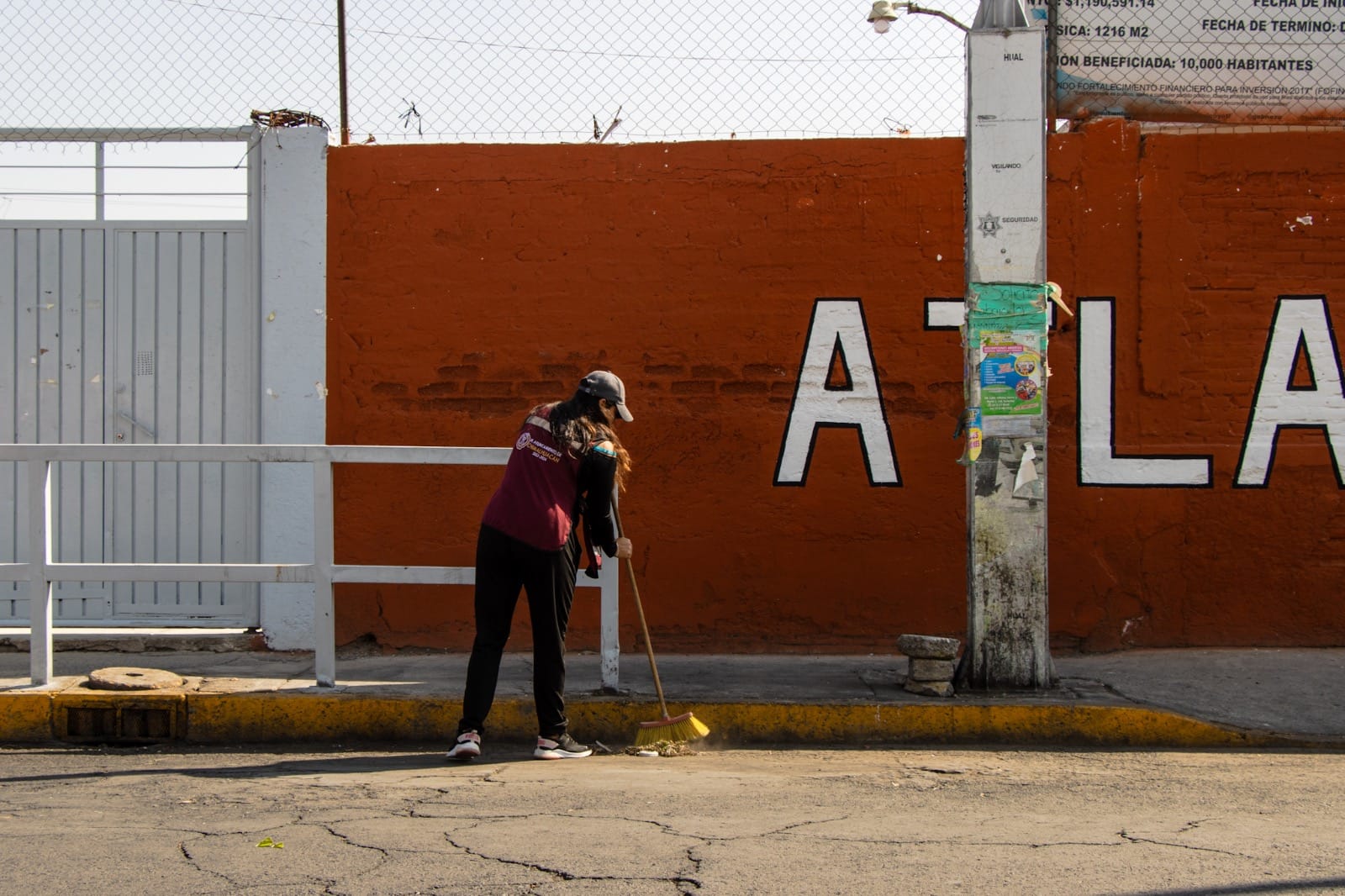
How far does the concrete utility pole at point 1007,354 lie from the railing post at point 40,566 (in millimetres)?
4501

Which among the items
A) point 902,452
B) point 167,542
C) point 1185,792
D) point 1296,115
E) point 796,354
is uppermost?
point 1296,115

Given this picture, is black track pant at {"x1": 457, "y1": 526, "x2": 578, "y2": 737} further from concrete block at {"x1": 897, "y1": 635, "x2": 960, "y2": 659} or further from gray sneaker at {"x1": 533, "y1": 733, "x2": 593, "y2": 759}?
concrete block at {"x1": 897, "y1": 635, "x2": 960, "y2": 659}

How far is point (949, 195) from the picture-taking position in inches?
309

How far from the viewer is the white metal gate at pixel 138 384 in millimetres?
8016

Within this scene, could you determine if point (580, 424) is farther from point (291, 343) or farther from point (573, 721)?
point (291, 343)

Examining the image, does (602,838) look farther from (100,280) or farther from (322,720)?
(100,280)

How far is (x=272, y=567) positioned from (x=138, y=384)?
2376 mm

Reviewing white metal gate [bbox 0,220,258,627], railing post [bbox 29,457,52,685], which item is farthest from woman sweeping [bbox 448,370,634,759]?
white metal gate [bbox 0,220,258,627]

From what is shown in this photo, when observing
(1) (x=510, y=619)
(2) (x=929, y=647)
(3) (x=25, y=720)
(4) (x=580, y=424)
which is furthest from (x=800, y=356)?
(3) (x=25, y=720)

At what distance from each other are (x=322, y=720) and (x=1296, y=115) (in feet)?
22.0

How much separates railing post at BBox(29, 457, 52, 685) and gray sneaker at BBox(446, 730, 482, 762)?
217 centimetres

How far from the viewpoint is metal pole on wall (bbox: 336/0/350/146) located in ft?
26.9

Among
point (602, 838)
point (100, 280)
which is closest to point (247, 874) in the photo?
point (602, 838)

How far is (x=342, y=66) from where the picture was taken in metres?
8.24
